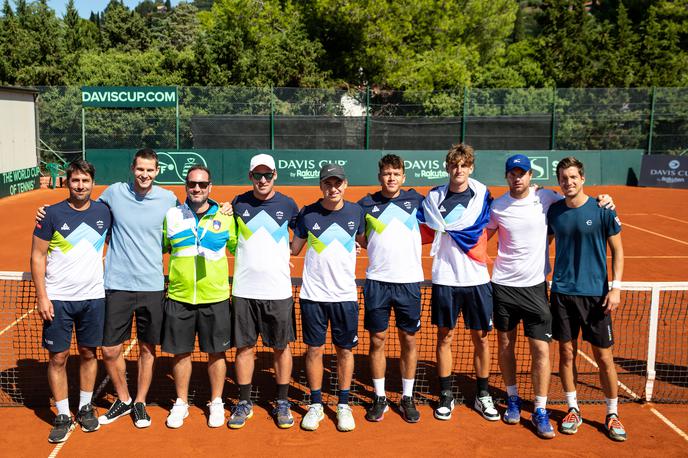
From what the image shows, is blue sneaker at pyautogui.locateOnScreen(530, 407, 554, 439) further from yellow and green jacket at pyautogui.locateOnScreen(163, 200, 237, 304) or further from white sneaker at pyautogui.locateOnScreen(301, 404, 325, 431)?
yellow and green jacket at pyautogui.locateOnScreen(163, 200, 237, 304)

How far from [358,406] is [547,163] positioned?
2241 cm

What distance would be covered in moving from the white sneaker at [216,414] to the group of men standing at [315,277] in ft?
0.04

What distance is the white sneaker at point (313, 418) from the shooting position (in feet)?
17.2

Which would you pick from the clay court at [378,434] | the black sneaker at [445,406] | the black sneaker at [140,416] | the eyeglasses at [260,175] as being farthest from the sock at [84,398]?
the black sneaker at [445,406]

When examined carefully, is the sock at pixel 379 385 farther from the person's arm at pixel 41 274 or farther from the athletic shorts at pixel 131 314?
the person's arm at pixel 41 274

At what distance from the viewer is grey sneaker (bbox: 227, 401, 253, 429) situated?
5.29 meters

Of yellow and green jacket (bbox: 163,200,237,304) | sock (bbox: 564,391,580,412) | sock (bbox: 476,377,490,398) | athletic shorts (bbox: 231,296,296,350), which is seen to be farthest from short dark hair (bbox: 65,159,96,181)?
sock (bbox: 564,391,580,412)

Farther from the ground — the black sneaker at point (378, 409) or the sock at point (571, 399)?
the sock at point (571, 399)

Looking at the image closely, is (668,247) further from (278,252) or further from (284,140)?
(284,140)

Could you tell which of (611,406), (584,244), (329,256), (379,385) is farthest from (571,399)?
(329,256)

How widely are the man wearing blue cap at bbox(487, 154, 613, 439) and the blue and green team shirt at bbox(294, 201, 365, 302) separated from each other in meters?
1.28

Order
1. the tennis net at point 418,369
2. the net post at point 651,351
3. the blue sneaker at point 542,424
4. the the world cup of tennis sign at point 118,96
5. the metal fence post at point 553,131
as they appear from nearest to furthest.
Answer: the blue sneaker at point 542,424 < the net post at point 651,351 < the tennis net at point 418,369 < the the world cup of tennis sign at point 118,96 < the metal fence post at point 553,131

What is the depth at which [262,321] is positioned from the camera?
5270 millimetres

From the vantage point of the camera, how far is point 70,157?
87.7 ft
